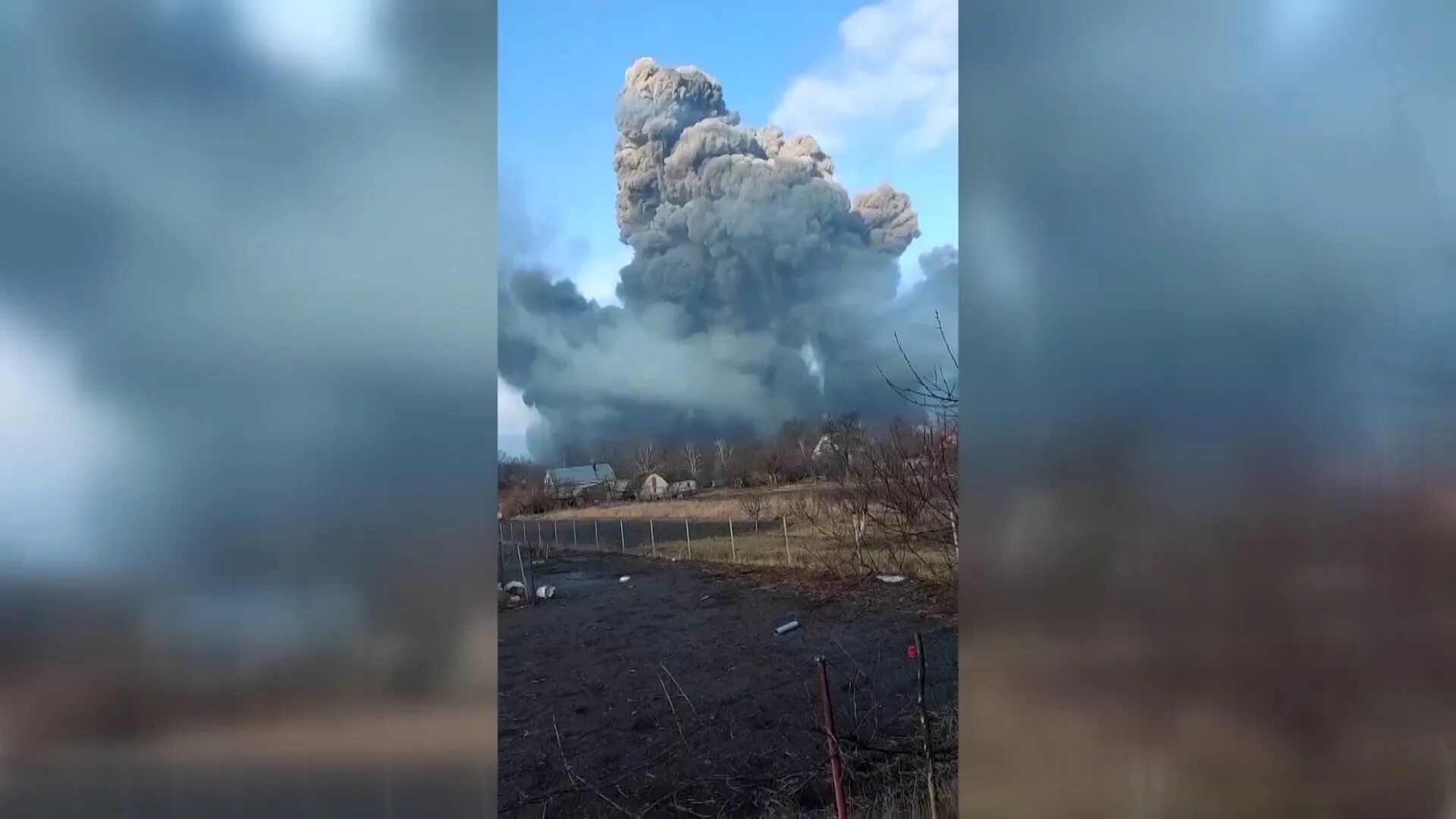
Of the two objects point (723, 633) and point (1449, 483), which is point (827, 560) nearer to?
point (723, 633)

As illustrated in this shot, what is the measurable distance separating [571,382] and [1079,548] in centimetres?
131

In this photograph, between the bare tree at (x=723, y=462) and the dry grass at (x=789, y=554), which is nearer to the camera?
the bare tree at (x=723, y=462)

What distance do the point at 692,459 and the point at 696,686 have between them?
2.08 ft

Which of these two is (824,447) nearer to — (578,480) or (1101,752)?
(578,480)

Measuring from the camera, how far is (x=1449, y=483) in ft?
4.39

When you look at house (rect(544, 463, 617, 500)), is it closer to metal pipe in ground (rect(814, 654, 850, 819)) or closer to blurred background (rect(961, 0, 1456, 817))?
metal pipe in ground (rect(814, 654, 850, 819))

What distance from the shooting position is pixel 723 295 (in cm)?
228

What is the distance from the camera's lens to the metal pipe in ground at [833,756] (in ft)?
6.07

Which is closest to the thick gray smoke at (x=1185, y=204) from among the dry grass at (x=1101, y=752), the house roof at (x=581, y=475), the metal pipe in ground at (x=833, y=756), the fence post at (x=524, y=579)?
the dry grass at (x=1101, y=752)

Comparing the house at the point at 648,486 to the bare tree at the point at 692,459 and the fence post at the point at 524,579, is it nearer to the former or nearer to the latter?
the bare tree at the point at 692,459

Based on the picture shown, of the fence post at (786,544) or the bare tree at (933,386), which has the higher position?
the bare tree at (933,386)

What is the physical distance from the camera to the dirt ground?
1912 millimetres

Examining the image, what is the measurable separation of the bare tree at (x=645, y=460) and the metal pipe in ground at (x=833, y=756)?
0.70 metres

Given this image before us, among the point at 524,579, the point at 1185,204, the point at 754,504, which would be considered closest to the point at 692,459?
the point at 754,504
